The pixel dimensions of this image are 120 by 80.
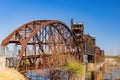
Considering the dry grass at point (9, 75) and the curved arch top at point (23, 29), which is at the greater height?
the curved arch top at point (23, 29)

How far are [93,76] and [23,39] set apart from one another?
771 inches

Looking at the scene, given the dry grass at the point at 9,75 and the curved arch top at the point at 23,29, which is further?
the curved arch top at the point at 23,29

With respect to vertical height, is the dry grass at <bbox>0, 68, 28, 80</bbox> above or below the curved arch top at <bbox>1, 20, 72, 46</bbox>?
below

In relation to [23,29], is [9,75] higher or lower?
lower

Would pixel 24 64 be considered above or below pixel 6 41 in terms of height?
below

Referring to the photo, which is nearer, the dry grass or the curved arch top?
the dry grass

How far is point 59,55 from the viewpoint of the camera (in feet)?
234

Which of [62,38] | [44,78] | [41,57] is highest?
[62,38]

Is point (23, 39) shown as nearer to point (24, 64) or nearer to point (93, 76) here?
point (24, 64)

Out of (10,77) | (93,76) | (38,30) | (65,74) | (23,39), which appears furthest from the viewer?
(65,74)

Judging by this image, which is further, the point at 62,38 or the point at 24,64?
the point at 62,38

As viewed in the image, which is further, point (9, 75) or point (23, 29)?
point (23, 29)

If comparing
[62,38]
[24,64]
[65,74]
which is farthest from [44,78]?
[24,64]

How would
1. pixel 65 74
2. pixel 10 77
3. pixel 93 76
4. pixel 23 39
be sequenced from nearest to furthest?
pixel 10 77
pixel 23 39
pixel 93 76
pixel 65 74
